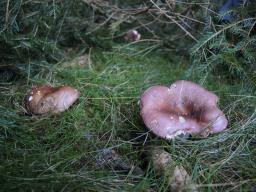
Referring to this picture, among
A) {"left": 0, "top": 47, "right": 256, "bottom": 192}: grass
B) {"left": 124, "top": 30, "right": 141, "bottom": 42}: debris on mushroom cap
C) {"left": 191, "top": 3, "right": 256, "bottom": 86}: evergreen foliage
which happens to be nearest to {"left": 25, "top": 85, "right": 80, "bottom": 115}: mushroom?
{"left": 0, "top": 47, "right": 256, "bottom": 192}: grass

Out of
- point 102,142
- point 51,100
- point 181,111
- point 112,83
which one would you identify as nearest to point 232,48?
point 181,111

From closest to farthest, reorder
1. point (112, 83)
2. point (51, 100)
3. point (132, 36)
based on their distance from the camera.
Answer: point (51, 100)
point (112, 83)
point (132, 36)

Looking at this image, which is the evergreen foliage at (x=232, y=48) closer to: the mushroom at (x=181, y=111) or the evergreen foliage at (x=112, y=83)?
the evergreen foliage at (x=112, y=83)

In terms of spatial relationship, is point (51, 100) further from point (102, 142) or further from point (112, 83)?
point (112, 83)

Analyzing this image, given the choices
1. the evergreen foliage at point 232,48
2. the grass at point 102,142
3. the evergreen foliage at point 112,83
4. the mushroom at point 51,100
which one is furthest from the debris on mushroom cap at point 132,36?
the mushroom at point 51,100

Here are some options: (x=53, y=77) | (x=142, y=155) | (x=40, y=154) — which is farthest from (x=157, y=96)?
(x=53, y=77)
